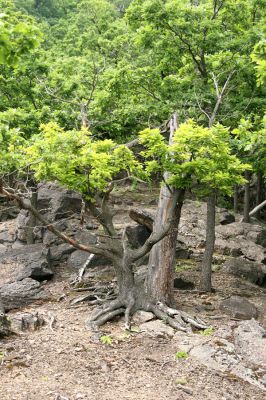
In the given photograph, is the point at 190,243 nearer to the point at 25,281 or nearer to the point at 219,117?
the point at 219,117

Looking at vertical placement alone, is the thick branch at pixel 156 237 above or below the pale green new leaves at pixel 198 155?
below

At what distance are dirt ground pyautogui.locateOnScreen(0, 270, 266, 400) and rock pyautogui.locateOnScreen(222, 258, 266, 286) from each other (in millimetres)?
7886

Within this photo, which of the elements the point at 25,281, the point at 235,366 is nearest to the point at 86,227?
the point at 25,281

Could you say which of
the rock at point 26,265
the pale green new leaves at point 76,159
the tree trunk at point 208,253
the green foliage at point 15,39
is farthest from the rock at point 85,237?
Result: the green foliage at point 15,39

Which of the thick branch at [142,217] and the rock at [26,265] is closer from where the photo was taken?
the rock at [26,265]

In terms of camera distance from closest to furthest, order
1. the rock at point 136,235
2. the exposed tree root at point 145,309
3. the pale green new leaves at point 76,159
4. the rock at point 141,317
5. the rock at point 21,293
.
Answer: the pale green new leaves at point 76,159 → the exposed tree root at point 145,309 → the rock at point 141,317 → the rock at point 21,293 → the rock at point 136,235

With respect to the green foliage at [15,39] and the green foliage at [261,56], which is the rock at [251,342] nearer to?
the green foliage at [261,56]

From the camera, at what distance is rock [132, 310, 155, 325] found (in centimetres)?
1243

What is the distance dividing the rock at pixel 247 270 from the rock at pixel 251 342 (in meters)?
6.24

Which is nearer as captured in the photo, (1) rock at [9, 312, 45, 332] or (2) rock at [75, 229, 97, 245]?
(1) rock at [9, 312, 45, 332]

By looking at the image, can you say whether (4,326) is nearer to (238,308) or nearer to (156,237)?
(156,237)

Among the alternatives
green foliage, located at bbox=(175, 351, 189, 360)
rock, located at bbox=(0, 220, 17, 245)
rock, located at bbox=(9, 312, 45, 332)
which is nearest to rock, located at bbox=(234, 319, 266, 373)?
green foliage, located at bbox=(175, 351, 189, 360)

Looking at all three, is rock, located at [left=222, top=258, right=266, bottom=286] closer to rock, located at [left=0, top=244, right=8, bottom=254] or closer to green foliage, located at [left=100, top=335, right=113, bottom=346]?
green foliage, located at [left=100, top=335, right=113, bottom=346]

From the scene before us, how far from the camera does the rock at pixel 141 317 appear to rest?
1243 centimetres
